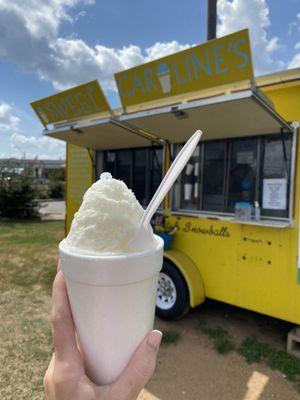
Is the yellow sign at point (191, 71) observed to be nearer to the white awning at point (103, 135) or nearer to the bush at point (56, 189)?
the white awning at point (103, 135)

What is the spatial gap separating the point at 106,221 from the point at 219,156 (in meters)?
3.17

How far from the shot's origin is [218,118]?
2963 mm

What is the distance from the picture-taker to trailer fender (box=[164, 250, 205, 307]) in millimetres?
3490

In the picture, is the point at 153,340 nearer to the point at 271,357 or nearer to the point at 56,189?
the point at 271,357

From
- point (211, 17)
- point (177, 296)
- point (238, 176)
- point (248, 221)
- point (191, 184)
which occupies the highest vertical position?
point (211, 17)

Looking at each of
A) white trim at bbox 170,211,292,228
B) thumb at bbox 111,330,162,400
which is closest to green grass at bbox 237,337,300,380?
white trim at bbox 170,211,292,228

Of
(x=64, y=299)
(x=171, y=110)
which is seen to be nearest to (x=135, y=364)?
(x=64, y=299)

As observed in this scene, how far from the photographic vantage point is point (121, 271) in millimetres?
697

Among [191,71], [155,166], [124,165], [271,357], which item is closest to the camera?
[191,71]

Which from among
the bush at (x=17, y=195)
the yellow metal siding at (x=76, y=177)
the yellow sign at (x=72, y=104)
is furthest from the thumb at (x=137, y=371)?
the bush at (x=17, y=195)

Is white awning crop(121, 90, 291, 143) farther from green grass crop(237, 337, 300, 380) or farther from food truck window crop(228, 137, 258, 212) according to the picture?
green grass crop(237, 337, 300, 380)

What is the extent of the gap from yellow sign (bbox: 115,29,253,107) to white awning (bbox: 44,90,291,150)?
0.56ft

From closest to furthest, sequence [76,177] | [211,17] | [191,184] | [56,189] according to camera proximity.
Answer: [191,184] → [211,17] → [76,177] → [56,189]

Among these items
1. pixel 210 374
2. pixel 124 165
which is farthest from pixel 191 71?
pixel 210 374
